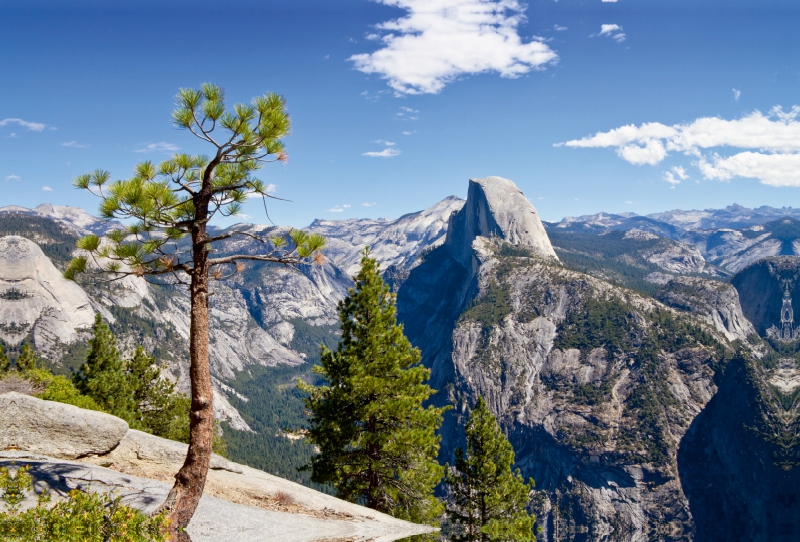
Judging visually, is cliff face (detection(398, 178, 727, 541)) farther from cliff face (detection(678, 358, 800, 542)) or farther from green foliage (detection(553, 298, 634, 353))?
cliff face (detection(678, 358, 800, 542))

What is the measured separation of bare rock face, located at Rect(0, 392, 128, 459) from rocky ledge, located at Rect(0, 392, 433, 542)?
0.08ft

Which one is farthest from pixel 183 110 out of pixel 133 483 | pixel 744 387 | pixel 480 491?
pixel 744 387

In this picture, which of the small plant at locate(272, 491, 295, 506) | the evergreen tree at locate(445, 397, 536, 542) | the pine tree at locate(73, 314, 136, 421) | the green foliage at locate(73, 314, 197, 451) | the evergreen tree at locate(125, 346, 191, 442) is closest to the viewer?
the small plant at locate(272, 491, 295, 506)

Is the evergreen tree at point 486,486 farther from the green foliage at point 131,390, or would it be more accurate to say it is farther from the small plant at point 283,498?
the green foliage at point 131,390

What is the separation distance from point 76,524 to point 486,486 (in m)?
27.9

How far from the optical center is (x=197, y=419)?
10109mm

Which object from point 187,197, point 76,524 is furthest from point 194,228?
point 76,524

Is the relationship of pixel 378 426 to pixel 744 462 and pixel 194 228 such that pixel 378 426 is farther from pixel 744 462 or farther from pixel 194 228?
pixel 744 462

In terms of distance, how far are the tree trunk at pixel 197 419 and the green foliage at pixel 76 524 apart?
1.72m

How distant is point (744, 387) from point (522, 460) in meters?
81.8

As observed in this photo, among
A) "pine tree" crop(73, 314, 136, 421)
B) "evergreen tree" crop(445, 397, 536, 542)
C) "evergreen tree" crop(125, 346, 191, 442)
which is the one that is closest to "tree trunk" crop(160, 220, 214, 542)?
"evergreen tree" crop(445, 397, 536, 542)

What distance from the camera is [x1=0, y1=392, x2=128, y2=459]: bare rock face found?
523 inches

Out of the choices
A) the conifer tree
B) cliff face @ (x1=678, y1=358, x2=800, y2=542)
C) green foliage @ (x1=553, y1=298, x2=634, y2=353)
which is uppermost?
green foliage @ (x1=553, y1=298, x2=634, y2=353)

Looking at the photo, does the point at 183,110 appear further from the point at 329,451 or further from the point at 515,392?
the point at 515,392
